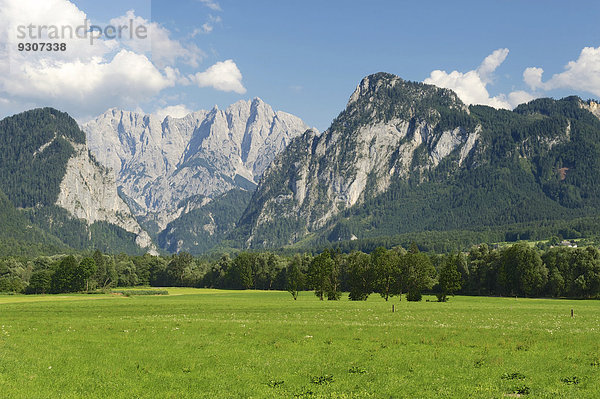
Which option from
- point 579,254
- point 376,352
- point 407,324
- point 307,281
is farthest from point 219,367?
point 579,254

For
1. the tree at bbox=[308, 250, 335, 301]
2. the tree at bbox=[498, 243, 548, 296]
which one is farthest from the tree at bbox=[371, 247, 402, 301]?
the tree at bbox=[498, 243, 548, 296]

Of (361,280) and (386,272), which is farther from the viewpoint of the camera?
(361,280)

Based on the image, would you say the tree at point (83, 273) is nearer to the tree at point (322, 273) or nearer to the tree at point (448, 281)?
the tree at point (322, 273)

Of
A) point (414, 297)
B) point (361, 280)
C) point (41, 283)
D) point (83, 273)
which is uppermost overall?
point (83, 273)

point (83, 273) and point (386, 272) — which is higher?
point (386, 272)

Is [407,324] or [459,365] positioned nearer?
[459,365]

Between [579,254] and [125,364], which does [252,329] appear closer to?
[125,364]

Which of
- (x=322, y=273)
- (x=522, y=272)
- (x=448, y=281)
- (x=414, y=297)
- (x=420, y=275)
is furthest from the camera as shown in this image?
(x=522, y=272)

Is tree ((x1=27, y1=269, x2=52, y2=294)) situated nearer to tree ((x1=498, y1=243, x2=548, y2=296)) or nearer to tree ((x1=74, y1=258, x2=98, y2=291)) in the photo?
tree ((x1=74, y1=258, x2=98, y2=291))

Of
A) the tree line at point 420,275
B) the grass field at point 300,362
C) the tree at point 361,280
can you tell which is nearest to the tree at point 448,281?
the tree line at point 420,275

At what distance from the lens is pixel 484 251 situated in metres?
165

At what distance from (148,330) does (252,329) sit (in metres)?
9.19

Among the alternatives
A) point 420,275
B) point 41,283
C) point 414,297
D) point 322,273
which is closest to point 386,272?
point 414,297

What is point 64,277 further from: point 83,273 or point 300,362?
point 300,362
